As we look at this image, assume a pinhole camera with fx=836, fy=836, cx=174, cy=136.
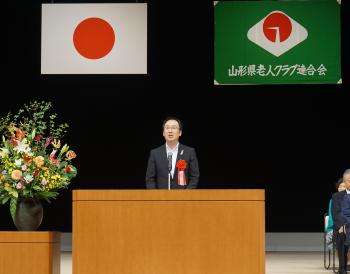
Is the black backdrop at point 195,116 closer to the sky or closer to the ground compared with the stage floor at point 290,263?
closer to the sky

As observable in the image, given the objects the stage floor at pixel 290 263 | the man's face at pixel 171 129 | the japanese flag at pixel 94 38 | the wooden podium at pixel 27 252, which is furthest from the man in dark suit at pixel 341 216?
the wooden podium at pixel 27 252

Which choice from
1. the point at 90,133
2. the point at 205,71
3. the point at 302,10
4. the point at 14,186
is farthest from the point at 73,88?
the point at 14,186

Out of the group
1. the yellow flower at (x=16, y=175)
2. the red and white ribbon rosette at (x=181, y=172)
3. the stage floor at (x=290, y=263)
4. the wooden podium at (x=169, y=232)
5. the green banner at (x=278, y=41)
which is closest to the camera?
the wooden podium at (x=169, y=232)

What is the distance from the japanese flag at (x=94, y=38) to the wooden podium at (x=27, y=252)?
180 inches

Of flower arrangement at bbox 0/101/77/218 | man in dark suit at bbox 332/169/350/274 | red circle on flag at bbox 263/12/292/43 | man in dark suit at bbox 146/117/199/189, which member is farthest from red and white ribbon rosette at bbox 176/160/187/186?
red circle on flag at bbox 263/12/292/43

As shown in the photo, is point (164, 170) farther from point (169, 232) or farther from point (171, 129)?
point (169, 232)

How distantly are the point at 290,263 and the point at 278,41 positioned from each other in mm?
2415

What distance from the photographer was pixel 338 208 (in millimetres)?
7426

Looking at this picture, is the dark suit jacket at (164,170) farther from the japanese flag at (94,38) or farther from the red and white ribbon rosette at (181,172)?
the japanese flag at (94,38)

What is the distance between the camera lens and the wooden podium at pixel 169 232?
14.0 ft

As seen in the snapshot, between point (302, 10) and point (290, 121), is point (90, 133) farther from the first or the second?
point (302, 10)

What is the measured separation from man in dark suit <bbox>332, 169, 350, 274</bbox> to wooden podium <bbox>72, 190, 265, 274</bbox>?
10.5 feet

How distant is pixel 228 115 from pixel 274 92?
635 millimetres

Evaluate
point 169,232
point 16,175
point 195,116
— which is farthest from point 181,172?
point 195,116
